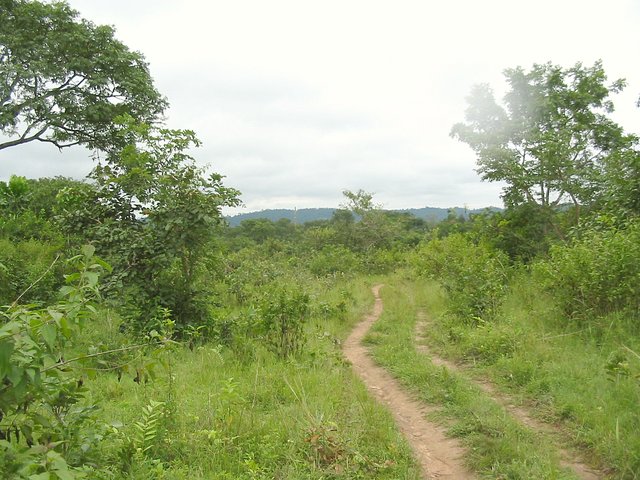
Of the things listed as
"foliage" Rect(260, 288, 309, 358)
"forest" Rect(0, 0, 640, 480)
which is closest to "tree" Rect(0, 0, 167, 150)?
"forest" Rect(0, 0, 640, 480)

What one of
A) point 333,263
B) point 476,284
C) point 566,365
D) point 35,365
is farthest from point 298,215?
point 35,365

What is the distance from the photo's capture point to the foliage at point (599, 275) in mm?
5676

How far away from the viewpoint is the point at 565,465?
3.29m

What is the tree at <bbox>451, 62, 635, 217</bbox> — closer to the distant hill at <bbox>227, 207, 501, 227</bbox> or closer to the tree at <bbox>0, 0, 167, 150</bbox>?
the distant hill at <bbox>227, 207, 501, 227</bbox>

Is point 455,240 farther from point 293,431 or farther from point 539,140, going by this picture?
point 293,431

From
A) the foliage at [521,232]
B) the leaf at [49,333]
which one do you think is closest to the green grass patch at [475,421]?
the leaf at [49,333]

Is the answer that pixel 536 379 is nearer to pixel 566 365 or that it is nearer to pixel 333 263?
pixel 566 365

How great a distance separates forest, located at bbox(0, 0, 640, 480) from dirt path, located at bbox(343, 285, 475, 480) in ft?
0.40

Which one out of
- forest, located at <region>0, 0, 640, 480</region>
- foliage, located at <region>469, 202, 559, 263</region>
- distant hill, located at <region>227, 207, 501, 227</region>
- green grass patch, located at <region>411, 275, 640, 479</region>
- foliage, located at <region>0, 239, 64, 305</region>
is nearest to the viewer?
forest, located at <region>0, 0, 640, 480</region>

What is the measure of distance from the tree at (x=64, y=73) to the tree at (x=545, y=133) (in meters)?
9.92

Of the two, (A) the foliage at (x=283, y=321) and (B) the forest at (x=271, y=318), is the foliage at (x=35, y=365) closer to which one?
(B) the forest at (x=271, y=318)

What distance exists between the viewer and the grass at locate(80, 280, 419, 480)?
3137mm

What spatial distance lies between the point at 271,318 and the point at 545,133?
358 inches

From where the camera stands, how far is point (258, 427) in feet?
12.1
